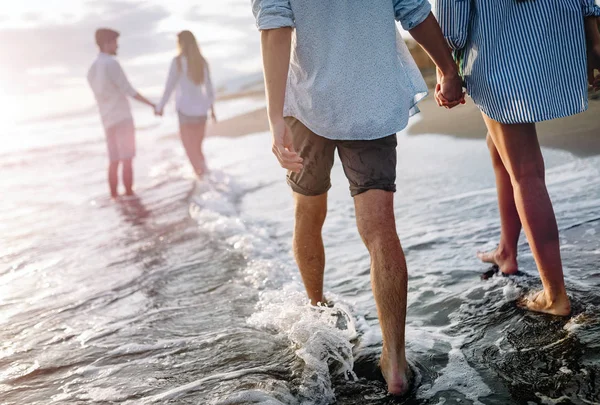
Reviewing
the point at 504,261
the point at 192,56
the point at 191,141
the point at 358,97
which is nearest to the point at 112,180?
the point at 191,141

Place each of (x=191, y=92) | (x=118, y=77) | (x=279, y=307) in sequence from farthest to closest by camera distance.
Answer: (x=191, y=92) < (x=118, y=77) < (x=279, y=307)

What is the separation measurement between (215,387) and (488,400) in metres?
1.06

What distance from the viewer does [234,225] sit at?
543 cm

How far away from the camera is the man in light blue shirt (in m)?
2.35

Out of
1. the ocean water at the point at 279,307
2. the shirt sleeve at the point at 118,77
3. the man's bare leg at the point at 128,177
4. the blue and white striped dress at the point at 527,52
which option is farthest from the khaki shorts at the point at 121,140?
the blue and white striped dress at the point at 527,52

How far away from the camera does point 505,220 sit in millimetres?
3322

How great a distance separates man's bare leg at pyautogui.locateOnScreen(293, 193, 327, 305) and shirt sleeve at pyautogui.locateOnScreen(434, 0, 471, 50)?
842mm

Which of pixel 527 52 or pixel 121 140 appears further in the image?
pixel 121 140

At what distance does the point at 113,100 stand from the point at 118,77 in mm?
307

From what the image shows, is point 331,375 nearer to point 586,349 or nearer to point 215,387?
point 215,387

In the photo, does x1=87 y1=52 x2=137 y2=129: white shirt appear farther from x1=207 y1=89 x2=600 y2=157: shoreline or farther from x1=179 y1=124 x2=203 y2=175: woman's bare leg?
x1=207 y1=89 x2=600 y2=157: shoreline

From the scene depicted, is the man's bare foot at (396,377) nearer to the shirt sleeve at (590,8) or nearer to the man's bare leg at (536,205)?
the man's bare leg at (536,205)

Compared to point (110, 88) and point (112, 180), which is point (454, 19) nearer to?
point (110, 88)

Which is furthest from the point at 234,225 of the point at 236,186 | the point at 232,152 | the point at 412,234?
the point at 232,152
